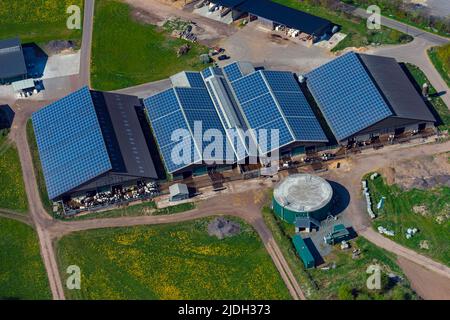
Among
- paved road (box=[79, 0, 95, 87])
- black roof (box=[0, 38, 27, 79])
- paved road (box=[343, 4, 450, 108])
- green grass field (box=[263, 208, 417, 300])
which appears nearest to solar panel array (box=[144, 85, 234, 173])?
paved road (box=[79, 0, 95, 87])

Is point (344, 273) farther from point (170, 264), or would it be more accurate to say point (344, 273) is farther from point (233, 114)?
point (233, 114)

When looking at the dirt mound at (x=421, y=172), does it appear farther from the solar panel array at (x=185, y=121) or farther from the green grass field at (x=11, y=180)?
the green grass field at (x=11, y=180)

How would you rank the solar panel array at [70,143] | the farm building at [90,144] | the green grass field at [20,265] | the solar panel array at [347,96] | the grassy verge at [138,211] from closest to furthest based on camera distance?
the green grass field at [20,265], the grassy verge at [138,211], the farm building at [90,144], the solar panel array at [70,143], the solar panel array at [347,96]

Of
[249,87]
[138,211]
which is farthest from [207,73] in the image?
[138,211]

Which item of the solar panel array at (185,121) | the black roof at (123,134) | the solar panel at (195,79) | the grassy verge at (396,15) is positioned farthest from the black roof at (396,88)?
the black roof at (123,134)

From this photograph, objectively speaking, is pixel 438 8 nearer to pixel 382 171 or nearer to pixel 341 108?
pixel 341 108
